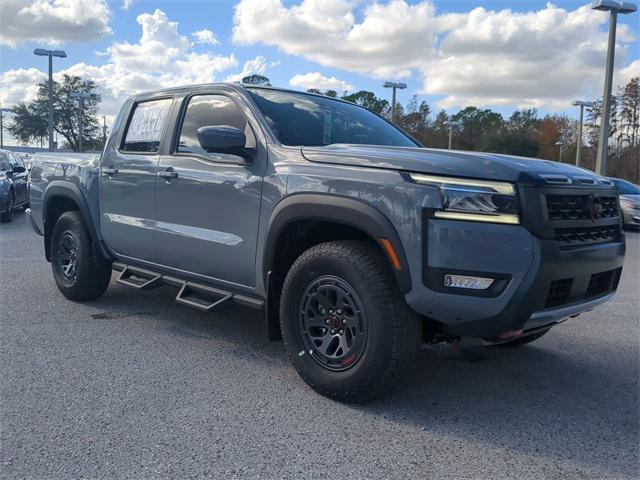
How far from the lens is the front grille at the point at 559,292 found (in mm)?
2998

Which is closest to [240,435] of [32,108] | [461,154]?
[461,154]

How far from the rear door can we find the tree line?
38.9m

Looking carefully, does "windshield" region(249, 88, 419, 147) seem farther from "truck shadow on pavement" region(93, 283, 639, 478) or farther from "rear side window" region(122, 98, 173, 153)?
"truck shadow on pavement" region(93, 283, 639, 478)

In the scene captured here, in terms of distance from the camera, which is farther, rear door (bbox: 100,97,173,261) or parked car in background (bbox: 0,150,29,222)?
parked car in background (bbox: 0,150,29,222)

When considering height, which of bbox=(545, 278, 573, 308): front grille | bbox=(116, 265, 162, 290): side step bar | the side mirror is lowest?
bbox=(116, 265, 162, 290): side step bar

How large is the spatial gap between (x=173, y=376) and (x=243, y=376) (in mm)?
448

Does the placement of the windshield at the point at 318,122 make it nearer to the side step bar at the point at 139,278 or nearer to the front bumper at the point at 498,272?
the front bumper at the point at 498,272

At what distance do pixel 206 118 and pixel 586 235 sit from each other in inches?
108

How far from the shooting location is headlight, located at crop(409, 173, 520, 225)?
9.46 ft

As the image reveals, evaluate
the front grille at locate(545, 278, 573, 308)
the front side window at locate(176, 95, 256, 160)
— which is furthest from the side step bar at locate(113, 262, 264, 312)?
the front grille at locate(545, 278, 573, 308)

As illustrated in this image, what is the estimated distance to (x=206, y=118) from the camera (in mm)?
4395

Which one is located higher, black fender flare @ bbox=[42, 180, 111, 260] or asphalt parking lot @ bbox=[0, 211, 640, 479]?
black fender flare @ bbox=[42, 180, 111, 260]

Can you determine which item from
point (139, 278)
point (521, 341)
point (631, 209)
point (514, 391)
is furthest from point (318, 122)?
point (631, 209)

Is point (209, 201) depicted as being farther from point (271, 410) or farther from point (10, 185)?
point (10, 185)
